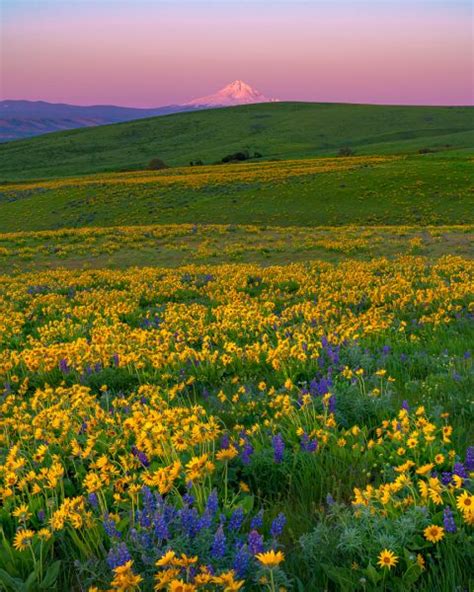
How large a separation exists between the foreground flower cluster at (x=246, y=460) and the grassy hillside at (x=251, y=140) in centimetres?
10819

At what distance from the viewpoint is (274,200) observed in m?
51.2

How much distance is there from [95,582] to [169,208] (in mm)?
51019

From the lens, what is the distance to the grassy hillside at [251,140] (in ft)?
421

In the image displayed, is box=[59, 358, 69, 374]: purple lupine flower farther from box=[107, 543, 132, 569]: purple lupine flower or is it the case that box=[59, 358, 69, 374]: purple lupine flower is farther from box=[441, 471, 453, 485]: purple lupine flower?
box=[441, 471, 453, 485]: purple lupine flower

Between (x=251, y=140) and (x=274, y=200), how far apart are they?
11199 centimetres

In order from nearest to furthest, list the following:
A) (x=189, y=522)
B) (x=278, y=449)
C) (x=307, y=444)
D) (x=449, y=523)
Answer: (x=449, y=523)
(x=189, y=522)
(x=278, y=449)
(x=307, y=444)

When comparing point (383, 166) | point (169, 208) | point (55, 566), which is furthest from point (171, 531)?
point (383, 166)

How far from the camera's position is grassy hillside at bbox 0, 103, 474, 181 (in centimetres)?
12838

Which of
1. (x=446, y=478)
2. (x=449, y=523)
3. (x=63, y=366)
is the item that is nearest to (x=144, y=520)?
(x=449, y=523)

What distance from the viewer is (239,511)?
130 inches

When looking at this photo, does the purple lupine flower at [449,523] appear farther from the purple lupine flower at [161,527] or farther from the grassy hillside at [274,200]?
the grassy hillside at [274,200]

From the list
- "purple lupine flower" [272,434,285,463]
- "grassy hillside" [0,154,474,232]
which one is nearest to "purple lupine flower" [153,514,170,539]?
"purple lupine flower" [272,434,285,463]

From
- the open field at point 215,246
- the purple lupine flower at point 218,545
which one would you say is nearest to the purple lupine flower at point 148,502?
the purple lupine flower at point 218,545

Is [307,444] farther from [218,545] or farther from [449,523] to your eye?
[218,545]
